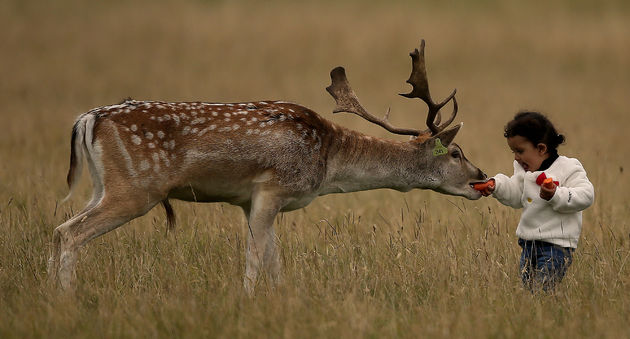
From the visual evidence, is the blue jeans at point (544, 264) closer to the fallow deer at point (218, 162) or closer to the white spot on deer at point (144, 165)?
the fallow deer at point (218, 162)

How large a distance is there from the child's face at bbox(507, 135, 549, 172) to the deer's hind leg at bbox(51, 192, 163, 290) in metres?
2.45

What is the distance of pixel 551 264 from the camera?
5766 millimetres

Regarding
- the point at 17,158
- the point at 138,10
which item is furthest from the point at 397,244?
the point at 138,10

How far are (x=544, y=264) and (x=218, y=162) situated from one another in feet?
7.38

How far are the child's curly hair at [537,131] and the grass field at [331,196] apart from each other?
897 mm

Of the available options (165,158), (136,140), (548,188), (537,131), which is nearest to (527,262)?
(548,188)

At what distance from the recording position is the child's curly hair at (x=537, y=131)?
5816mm

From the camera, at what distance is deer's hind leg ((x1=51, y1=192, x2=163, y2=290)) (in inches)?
227

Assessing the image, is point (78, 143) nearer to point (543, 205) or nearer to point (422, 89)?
point (422, 89)

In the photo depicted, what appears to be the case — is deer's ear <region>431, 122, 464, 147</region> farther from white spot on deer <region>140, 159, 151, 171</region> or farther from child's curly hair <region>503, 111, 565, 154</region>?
white spot on deer <region>140, 159, 151, 171</region>

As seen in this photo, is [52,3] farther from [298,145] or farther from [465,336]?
[465,336]

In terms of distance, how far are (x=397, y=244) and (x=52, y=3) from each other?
24894 mm

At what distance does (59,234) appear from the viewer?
5.86 m

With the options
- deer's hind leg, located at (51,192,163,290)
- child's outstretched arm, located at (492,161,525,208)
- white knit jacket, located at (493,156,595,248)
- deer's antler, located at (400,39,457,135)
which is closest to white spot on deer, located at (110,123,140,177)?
deer's hind leg, located at (51,192,163,290)
